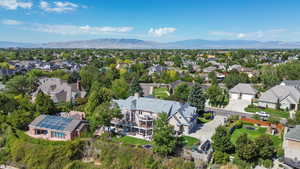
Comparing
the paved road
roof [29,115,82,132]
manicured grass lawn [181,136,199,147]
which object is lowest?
manicured grass lawn [181,136,199,147]

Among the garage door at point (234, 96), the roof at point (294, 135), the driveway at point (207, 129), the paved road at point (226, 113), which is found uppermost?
the roof at point (294, 135)

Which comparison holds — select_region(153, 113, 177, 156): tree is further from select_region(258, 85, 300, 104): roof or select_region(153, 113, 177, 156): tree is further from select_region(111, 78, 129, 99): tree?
Answer: select_region(258, 85, 300, 104): roof

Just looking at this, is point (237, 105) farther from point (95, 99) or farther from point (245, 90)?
point (95, 99)

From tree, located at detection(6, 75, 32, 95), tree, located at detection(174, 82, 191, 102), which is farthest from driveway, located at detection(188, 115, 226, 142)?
tree, located at detection(6, 75, 32, 95)

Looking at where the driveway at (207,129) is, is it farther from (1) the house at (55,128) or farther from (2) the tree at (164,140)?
(1) the house at (55,128)

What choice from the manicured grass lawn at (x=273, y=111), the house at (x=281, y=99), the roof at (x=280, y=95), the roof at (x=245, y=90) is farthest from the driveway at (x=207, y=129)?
the roof at (x=245, y=90)

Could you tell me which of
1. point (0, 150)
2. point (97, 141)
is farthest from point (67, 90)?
point (97, 141)

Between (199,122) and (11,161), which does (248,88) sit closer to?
(199,122)
